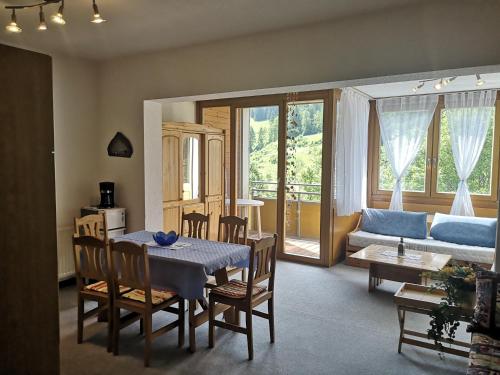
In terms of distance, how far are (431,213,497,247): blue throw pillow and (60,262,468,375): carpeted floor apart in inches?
66.8

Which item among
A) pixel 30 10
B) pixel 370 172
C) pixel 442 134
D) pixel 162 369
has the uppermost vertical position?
pixel 30 10

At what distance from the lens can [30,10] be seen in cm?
313

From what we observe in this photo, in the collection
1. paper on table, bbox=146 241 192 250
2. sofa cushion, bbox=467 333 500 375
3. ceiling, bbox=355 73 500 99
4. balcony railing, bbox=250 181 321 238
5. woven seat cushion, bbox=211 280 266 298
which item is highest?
ceiling, bbox=355 73 500 99

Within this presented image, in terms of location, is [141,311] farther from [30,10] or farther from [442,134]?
[442,134]

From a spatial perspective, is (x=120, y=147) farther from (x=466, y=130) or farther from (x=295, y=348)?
(x=466, y=130)

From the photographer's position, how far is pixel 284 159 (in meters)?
5.68

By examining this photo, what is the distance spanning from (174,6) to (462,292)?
9.66 feet

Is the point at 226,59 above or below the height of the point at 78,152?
above

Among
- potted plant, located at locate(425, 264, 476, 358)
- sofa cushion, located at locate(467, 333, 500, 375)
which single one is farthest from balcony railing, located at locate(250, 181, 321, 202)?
sofa cushion, located at locate(467, 333, 500, 375)

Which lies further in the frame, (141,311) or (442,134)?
(442,134)

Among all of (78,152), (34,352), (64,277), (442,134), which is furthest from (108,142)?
(442,134)

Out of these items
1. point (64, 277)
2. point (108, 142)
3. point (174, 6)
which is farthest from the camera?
point (108, 142)

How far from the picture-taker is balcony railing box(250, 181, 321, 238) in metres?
5.64

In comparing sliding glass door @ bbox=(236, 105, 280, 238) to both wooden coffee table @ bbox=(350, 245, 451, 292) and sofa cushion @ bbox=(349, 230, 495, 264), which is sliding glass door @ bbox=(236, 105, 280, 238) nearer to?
sofa cushion @ bbox=(349, 230, 495, 264)
